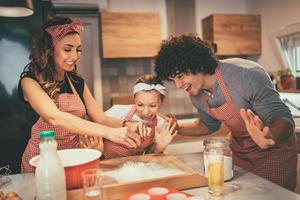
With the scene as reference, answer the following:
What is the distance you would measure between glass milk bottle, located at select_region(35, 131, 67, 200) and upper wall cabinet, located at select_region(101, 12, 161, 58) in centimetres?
262

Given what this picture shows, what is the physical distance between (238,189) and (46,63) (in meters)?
1.10

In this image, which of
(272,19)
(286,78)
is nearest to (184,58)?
(286,78)

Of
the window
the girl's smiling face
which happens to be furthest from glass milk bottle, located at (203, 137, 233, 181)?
the window

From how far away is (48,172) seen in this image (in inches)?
34.1

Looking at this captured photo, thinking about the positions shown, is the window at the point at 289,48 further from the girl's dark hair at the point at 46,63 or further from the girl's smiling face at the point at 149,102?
the girl's dark hair at the point at 46,63

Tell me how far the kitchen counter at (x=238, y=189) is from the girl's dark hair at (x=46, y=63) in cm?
46

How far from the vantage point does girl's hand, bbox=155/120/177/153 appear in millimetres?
1623

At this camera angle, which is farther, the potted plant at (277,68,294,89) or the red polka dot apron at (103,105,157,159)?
the potted plant at (277,68,294,89)

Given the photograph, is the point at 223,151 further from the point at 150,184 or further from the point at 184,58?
the point at 184,58

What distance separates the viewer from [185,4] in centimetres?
379

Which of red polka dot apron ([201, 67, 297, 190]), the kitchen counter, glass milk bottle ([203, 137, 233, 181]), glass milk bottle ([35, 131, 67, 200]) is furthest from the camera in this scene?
red polka dot apron ([201, 67, 297, 190])

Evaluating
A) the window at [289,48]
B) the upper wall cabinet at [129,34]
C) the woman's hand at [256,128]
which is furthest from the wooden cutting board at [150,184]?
the window at [289,48]

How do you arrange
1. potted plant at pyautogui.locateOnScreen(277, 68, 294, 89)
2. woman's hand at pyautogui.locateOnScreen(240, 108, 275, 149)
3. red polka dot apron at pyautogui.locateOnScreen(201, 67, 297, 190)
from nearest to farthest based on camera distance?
1. woman's hand at pyautogui.locateOnScreen(240, 108, 275, 149)
2. red polka dot apron at pyautogui.locateOnScreen(201, 67, 297, 190)
3. potted plant at pyautogui.locateOnScreen(277, 68, 294, 89)

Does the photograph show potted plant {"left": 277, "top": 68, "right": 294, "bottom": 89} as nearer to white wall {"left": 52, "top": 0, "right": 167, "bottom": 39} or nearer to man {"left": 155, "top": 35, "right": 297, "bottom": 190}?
white wall {"left": 52, "top": 0, "right": 167, "bottom": 39}
